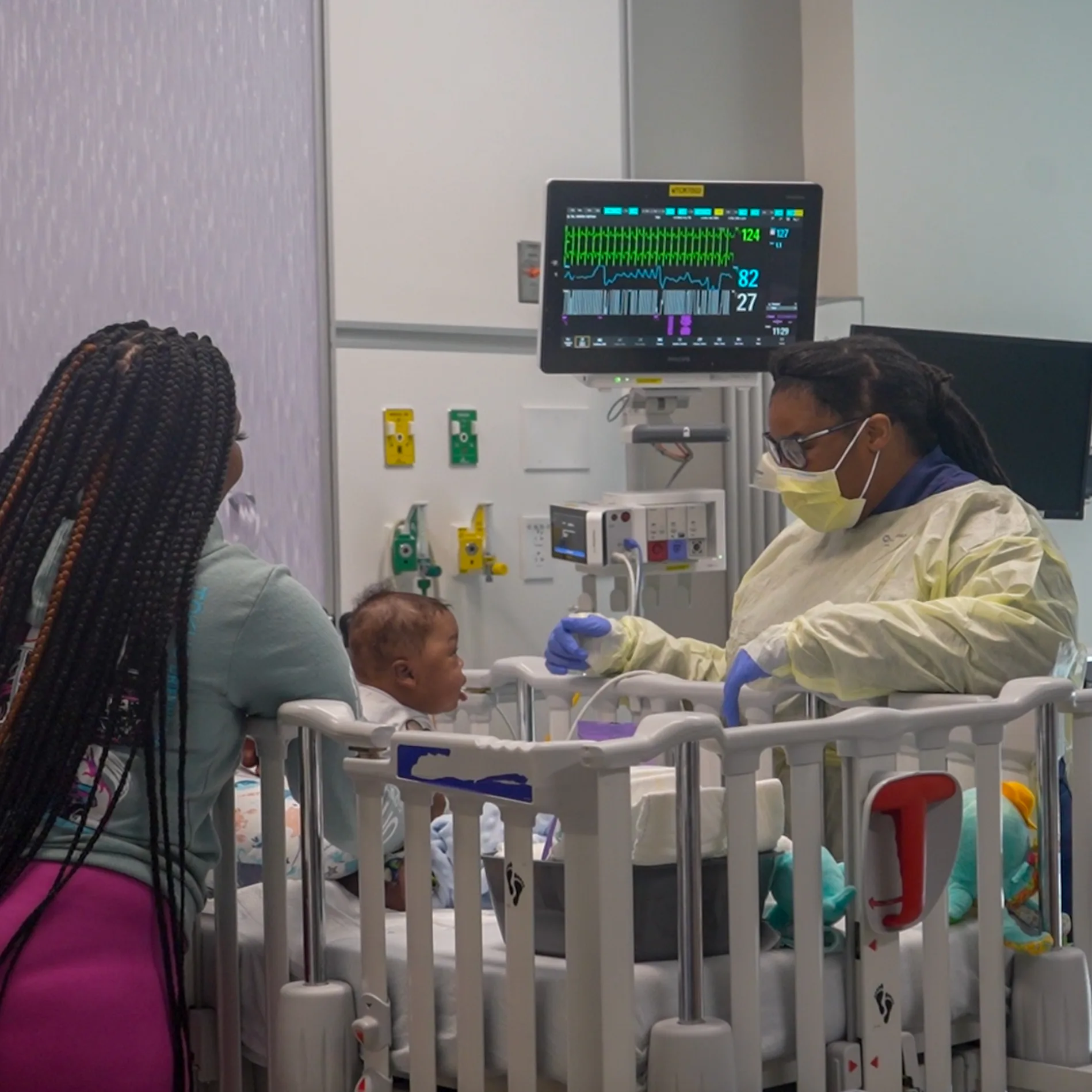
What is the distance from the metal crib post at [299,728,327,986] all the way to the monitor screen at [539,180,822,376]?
1695 mm

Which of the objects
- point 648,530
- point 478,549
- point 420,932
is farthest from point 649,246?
point 420,932

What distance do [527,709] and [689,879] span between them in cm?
118

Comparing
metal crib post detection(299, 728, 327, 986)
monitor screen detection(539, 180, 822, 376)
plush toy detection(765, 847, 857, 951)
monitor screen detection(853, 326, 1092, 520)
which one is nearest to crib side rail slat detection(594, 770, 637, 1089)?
plush toy detection(765, 847, 857, 951)

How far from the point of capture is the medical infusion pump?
137 inches

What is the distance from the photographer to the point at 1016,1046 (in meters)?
2.01

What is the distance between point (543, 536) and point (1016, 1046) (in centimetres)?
220

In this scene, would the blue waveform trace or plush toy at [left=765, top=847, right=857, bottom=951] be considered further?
the blue waveform trace

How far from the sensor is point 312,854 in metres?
1.90

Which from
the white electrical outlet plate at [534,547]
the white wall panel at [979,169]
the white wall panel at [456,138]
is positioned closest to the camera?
the white wall panel at [456,138]

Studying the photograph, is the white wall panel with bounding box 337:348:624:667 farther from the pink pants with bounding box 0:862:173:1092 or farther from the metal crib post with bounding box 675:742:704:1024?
the metal crib post with bounding box 675:742:704:1024

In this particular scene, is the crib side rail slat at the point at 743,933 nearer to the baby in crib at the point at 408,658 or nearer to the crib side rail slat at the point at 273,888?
the crib side rail slat at the point at 273,888

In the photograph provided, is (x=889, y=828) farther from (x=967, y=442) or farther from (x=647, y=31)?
(x=647, y=31)

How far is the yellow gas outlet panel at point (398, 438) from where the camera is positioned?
12.5 feet

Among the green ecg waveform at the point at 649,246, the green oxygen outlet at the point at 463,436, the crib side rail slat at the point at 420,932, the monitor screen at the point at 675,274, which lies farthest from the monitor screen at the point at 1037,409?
the crib side rail slat at the point at 420,932
